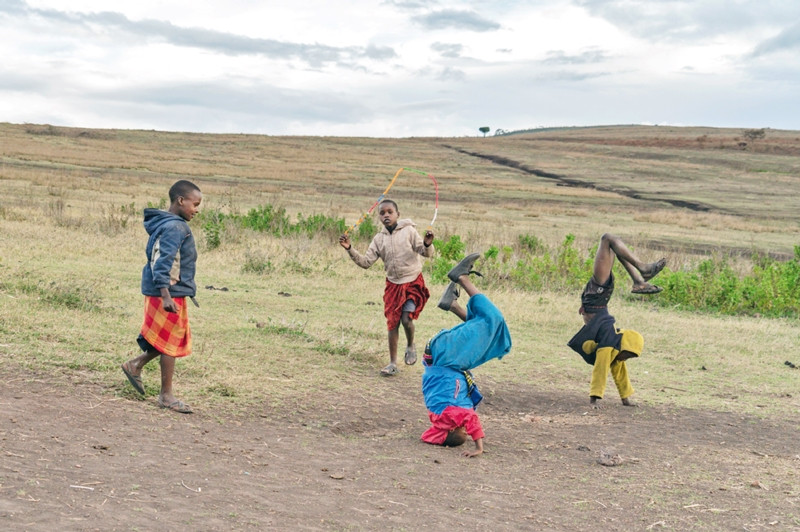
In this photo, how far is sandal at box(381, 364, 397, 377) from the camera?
26.4ft

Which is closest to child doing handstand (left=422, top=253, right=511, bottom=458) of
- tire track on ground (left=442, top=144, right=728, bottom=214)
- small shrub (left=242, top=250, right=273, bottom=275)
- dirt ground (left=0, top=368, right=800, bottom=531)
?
dirt ground (left=0, top=368, right=800, bottom=531)

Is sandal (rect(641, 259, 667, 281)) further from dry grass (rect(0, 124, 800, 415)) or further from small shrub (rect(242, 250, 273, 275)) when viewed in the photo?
small shrub (rect(242, 250, 273, 275))

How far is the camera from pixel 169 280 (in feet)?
18.5

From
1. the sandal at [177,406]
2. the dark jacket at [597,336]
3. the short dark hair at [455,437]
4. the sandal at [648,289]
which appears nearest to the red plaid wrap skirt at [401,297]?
the dark jacket at [597,336]

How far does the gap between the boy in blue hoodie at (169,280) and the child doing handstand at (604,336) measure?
3.49m

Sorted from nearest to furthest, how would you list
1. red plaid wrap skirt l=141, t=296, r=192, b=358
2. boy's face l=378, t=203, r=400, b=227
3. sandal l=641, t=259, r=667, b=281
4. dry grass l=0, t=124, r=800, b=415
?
red plaid wrap skirt l=141, t=296, r=192, b=358, sandal l=641, t=259, r=667, b=281, dry grass l=0, t=124, r=800, b=415, boy's face l=378, t=203, r=400, b=227

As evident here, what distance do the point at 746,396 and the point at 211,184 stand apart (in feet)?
111

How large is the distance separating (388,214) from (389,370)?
152 cm

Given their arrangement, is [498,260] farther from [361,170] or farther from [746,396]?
[361,170]

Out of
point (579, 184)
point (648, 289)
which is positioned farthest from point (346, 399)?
point (579, 184)

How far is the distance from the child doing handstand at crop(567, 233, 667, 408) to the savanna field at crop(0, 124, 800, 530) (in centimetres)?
29

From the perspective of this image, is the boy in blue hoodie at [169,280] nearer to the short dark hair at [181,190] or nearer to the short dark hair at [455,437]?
the short dark hair at [181,190]

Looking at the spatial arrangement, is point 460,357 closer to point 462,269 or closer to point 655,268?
point 462,269

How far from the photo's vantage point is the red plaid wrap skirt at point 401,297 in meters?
8.02
